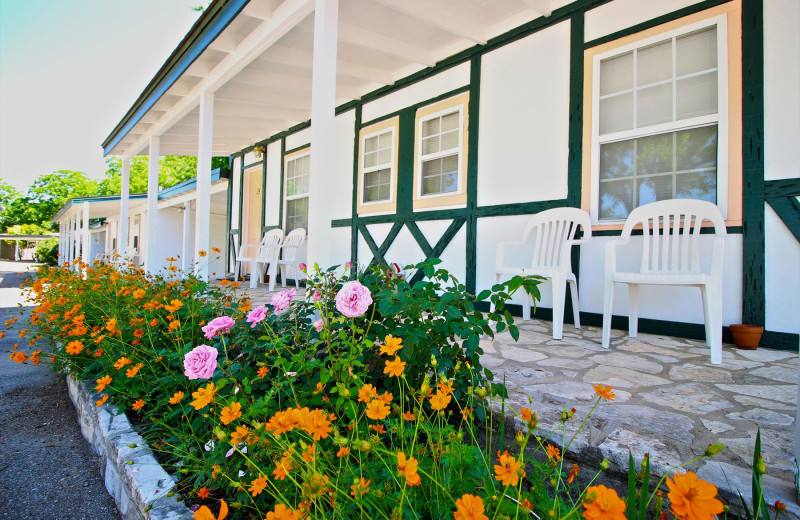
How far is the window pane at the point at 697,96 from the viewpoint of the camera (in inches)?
115

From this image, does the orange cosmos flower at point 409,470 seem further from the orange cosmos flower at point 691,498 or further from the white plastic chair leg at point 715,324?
the white plastic chair leg at point 715,324

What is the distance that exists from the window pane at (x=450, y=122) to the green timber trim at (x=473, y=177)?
0.88ft

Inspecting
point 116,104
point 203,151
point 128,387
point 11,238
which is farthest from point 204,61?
point 11,238

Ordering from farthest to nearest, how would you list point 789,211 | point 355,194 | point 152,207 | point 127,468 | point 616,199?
point 152,207
point 355,194
point 616,199
point 789,211
point 127,468

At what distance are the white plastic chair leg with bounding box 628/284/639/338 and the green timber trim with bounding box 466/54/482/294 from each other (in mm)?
1470

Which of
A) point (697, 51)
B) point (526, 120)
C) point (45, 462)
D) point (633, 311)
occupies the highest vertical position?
point (697, 51)

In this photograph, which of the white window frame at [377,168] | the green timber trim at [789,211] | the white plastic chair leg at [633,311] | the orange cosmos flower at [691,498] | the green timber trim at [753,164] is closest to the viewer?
the orange cosmos flower at [691,498]

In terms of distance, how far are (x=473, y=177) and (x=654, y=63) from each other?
5.67ft

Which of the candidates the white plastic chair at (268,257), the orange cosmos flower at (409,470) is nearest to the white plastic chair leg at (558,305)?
the orange cosmos flower at (409,470)

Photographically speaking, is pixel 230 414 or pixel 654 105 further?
pixel 654 105

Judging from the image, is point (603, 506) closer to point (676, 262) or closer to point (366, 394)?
point (366, 394)

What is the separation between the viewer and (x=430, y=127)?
4.75 metres

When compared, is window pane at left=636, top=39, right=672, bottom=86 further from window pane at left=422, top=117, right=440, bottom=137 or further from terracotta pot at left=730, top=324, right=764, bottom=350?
window pane at left=422, top=117, right=440, bottom=137

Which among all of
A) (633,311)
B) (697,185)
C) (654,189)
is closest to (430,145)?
(654,189)
